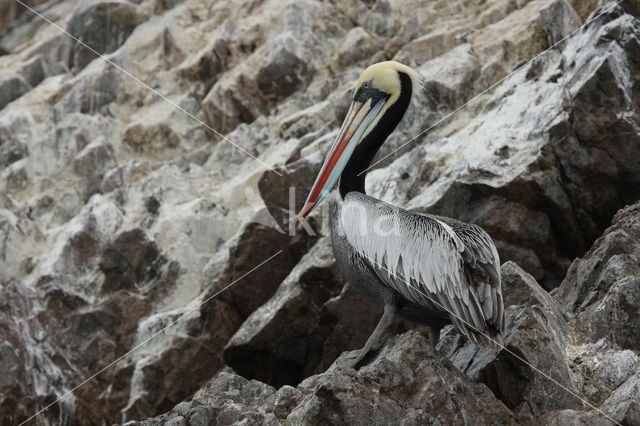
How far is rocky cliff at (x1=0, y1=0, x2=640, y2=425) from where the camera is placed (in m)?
4.62

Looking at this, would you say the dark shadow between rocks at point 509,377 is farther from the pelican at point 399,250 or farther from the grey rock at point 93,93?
the grey rock at point 93,93

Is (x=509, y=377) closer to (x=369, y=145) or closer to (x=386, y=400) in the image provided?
(x=386, y=400)

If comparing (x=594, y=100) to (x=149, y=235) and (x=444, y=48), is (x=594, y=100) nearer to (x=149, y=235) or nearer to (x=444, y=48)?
(x=444, y=48)

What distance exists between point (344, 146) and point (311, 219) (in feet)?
8.39

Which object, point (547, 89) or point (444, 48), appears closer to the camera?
point (547, 89)

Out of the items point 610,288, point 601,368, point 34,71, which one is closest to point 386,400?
point 601,368

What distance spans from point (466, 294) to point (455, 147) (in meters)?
3.86

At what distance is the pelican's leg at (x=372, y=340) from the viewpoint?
5.06 metres

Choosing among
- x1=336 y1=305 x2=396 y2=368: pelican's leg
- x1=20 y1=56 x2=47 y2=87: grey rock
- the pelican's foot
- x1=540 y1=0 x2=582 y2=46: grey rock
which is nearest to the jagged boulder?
x1=336 y1=305 x2=396 y2=368: pelican's leg

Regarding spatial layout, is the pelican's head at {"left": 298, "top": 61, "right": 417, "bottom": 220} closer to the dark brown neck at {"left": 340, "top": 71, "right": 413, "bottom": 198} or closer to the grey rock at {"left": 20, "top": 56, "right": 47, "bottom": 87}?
the dark brown neck at {"left": 340, "top": 71, "right": 413, "bottom": 198}

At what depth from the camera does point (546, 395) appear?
448 cm

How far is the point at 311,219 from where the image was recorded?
8.47m

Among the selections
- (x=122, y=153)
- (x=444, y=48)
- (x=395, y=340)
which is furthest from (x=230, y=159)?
(x=395, y=340)

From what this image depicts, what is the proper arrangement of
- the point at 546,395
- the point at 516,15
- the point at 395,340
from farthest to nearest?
the point at 516,15, the point at 395,340, the point at 546,395
